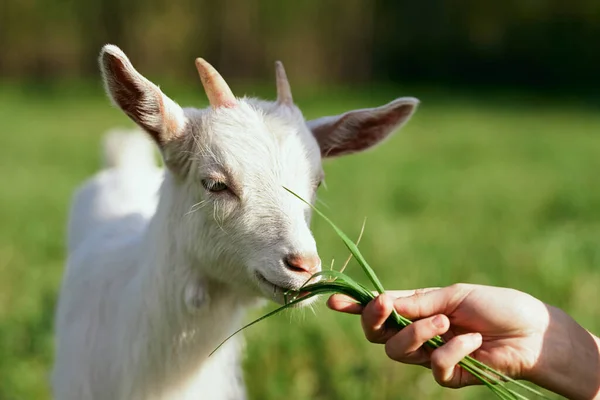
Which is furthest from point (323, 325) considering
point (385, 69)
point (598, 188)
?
point (385, 69)

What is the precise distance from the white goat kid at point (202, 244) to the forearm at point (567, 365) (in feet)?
2.40

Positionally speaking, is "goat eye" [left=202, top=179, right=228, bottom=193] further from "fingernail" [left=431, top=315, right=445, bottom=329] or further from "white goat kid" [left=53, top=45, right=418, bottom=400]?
"fingernail" [left=431, top=315, right=445, bottom=329]

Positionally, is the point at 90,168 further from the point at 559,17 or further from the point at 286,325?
the point at 559,17

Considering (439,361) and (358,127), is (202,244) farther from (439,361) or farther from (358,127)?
(439,361)

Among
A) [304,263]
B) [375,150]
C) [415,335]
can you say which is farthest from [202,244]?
[375,150]

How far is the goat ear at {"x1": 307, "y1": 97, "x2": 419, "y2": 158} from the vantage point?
3230mm

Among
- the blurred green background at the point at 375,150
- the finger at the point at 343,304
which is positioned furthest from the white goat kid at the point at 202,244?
the blurred green background at the point at 375,150

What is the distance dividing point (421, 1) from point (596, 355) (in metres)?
24.0

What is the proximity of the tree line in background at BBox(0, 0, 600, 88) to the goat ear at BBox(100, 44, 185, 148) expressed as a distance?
19.9 meters

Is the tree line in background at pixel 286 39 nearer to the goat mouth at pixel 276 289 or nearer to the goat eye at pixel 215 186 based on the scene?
the goat eye at pixel 215 186

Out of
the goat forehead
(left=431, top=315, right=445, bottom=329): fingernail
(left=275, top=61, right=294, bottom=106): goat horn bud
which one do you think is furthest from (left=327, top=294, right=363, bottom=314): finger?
(left=275, top=61, right=294, bottom=106): goat horn bud

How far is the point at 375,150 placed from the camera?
12.4 metres

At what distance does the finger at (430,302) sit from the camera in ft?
8.41

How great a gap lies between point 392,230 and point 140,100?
13.4 feet
